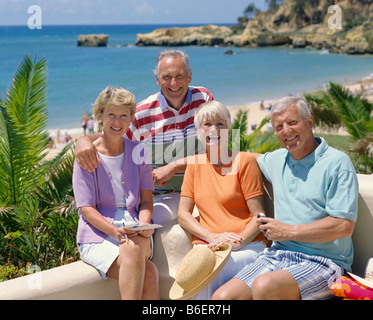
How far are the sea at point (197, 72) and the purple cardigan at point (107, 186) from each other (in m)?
21.3

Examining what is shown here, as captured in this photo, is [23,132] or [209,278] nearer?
[209,278]

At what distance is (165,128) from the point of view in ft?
12.9

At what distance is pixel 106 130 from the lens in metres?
3.27

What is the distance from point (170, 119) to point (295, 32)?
275 feet

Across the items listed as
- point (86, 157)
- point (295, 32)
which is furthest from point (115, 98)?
point (295, 32)

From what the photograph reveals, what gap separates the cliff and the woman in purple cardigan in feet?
197

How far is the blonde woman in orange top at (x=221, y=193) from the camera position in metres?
3.21

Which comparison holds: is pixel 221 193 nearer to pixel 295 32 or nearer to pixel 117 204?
pixel 117 204

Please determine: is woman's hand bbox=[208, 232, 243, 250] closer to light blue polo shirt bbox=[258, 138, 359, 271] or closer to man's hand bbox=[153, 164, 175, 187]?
light blue polo shirt bbox=[258, 138, 359, 271]

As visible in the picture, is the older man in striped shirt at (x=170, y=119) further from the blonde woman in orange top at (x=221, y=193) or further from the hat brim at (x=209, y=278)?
the hat brim at (x=209, y=278)

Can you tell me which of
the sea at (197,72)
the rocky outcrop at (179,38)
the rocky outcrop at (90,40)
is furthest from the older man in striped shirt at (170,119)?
the rocky outcrop at (179,38)

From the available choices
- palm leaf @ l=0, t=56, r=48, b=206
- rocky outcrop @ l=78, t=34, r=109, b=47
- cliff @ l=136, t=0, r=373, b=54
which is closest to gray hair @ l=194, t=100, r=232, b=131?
palm leaf @ l=0, t=56, r=48, b=206
